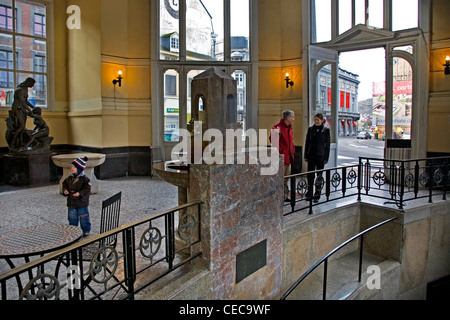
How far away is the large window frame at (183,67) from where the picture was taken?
9984 millimetres

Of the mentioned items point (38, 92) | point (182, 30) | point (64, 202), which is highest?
point (182, 30)

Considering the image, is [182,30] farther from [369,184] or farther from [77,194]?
[77,194]

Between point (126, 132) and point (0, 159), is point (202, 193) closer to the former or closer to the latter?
point (126, 132)

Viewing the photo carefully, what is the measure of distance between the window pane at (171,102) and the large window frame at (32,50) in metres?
3.55

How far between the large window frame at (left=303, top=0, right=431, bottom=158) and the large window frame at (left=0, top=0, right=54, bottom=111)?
24.8 feet

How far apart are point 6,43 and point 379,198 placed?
10333mm

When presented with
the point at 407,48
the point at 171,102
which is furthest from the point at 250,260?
the point at 171,102

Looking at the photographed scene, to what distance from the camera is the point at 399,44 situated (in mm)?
8242

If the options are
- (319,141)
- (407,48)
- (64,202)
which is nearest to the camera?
(319,141)

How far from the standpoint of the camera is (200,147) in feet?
13.3

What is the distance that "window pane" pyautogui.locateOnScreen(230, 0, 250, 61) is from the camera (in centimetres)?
1009

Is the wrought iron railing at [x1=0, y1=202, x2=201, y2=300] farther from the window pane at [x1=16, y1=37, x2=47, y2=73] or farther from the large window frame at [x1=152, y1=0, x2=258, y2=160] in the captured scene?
the window pane at [x1=16, y1=37, x2=47, y2=73]

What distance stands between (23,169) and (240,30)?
6.91 metres

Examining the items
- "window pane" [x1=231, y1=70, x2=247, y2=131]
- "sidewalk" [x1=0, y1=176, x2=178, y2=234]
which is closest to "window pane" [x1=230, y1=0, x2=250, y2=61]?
"window pane" [x1=231, y1=70, x2=247, y2=131]
